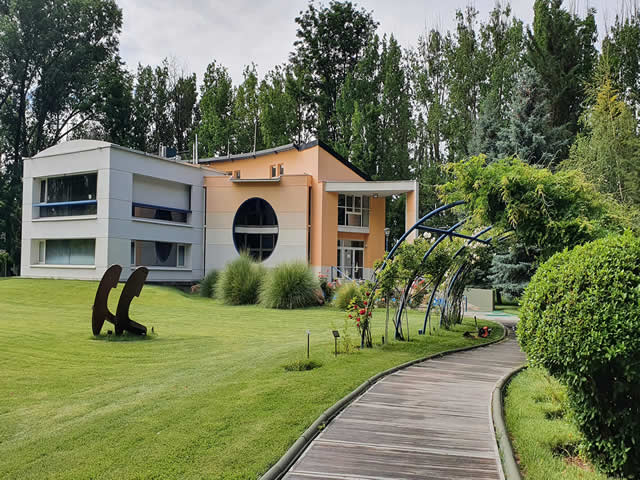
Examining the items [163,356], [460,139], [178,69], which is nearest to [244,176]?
[460,139]

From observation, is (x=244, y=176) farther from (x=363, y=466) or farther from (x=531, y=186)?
(x=363, y=466)

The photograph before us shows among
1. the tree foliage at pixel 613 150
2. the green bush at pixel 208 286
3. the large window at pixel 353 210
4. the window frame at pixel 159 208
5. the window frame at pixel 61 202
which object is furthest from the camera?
the large window at pixel 353 210

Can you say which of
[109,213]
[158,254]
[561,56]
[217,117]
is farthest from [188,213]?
[561,56]

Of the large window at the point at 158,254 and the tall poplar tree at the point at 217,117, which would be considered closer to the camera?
the large window at the point at 158,254

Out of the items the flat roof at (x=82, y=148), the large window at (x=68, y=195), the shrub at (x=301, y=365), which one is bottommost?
the shrub at (x=301, y=365)

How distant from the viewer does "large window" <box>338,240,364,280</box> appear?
107 ft

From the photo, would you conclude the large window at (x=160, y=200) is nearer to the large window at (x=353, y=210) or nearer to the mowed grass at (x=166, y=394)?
the large window at (x=353, y=210)

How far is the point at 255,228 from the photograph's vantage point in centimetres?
3203

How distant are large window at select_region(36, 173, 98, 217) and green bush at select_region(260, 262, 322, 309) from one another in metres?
12.3

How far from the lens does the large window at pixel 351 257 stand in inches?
1278

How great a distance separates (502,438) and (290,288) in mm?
16459

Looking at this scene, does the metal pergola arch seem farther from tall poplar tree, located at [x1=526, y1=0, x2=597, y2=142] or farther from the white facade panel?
tall poplar tree, located at [x1=526, y1=0, x2=597, y2=142]

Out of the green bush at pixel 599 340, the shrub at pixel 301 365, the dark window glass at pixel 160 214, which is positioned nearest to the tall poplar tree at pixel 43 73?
the dark window glass at pixel 160 214

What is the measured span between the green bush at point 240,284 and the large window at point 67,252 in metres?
9.23
